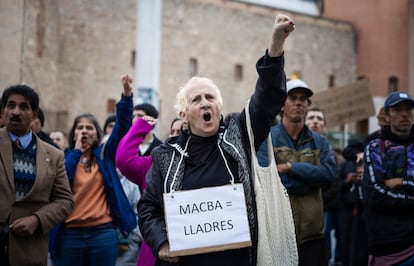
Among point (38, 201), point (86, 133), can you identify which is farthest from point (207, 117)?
point (86, 133)

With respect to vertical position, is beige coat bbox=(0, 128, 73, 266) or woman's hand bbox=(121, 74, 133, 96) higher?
woman's hand bbox=(121, 74, 133, 96)

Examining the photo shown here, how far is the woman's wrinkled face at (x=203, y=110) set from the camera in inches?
141

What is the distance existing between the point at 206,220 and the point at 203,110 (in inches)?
24.2

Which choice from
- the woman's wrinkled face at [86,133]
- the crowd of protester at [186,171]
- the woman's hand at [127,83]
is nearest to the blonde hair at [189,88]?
the crowd of protester at [186,171]

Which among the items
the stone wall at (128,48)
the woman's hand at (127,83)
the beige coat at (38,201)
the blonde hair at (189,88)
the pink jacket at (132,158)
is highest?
the stone wall at (128,48)

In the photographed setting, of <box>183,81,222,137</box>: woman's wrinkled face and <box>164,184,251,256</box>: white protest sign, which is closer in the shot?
<box>164,184,251,256</box>: white protest sign

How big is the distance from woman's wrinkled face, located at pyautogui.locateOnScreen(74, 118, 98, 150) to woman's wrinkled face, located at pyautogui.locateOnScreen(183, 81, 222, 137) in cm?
216

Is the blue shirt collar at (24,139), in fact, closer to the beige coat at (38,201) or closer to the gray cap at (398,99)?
the beige coat at (38,201)

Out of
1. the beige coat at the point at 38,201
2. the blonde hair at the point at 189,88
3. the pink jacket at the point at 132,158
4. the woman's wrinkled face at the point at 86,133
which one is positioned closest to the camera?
the blonde hair at the point at 189,88

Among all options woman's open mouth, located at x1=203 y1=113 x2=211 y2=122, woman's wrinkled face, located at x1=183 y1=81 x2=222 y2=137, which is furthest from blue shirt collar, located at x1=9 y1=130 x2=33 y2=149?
woman's open mouth, located at x1=203 y1=113 x2=211 y2=122

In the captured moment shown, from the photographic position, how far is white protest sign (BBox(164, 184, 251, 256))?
3.37 metres

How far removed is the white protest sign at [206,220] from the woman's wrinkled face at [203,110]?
0.36m

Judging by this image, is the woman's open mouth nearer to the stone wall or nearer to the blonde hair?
the blonde hair

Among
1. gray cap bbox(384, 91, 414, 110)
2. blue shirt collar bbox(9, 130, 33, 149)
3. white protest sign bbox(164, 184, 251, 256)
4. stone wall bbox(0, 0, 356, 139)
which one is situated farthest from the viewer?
stone wall bbox(0, 0, 356, 139)
